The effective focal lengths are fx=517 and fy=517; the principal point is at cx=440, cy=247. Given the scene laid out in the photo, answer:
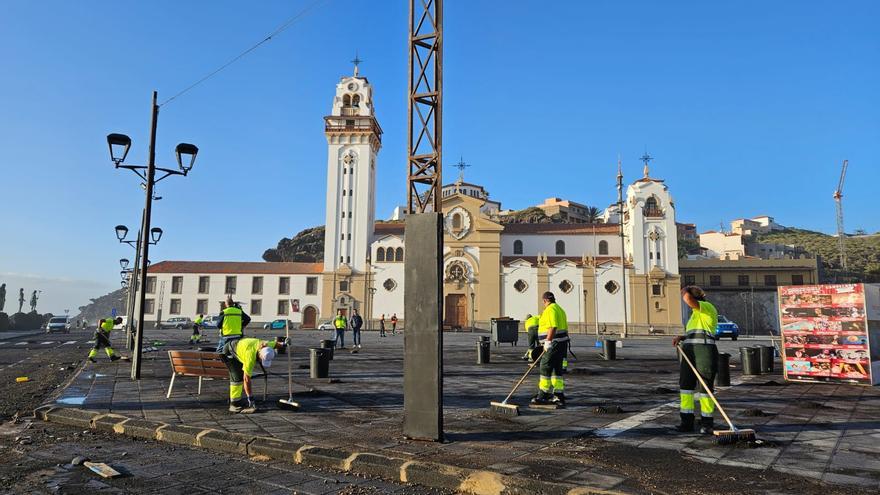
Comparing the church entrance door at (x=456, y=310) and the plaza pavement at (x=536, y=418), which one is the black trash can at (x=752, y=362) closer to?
the plaza pavement at (x=536, y=418)

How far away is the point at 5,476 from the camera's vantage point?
14.6 feet

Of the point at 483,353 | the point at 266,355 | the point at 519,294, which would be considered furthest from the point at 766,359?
the point at 519,294

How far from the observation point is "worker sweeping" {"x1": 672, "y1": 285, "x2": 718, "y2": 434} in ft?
19.7

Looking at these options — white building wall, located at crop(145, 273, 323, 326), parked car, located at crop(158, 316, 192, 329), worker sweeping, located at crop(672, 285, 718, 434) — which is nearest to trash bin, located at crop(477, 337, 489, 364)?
worker sweeping, located at crop(672, 285, 718, 434)

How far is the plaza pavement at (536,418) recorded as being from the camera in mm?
4742

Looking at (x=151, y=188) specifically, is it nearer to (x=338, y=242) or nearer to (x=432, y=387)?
(x=432, y=387)

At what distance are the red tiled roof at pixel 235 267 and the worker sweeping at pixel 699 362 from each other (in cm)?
4940

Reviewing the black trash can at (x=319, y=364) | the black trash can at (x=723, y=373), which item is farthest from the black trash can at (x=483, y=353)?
the black trash can at (x=723, y=373)

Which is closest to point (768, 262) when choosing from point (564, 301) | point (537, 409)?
point (564, 301)

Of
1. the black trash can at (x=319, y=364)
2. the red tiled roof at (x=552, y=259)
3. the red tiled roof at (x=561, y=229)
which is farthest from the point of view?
the red tiled roof at (x=561, y=229)

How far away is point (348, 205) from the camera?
2003 inches

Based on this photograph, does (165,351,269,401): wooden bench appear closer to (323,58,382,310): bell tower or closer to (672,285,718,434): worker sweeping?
(672,285,718,434): worker sweeping

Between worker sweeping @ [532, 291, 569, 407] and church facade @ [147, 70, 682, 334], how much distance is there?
134 ft

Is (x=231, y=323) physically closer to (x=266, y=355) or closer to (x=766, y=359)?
(x=266, y=355)
